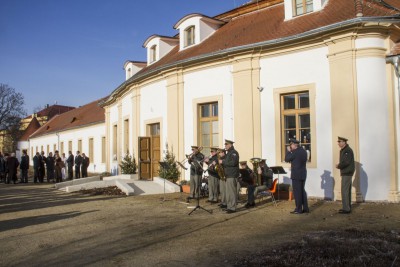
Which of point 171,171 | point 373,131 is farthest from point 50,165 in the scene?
point 373,131

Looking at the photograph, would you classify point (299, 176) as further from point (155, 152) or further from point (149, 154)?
point (149, 154)

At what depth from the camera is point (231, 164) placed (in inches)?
364

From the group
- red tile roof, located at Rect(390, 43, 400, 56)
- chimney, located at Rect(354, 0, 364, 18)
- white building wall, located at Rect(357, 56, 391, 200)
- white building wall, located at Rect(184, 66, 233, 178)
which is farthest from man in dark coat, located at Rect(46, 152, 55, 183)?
red tile roof, located at Rect(390, 43, 400, 56)

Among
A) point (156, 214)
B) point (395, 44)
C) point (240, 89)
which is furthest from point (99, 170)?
point (395, 44)

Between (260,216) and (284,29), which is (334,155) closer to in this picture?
(260,216)

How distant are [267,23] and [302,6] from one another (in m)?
1.40

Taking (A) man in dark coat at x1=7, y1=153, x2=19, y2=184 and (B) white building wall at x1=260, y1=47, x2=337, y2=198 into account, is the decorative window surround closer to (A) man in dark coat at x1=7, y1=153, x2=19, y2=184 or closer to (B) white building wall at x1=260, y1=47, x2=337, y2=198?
(B) white building wall at x1=260, y1=47, x2=337, y2=198

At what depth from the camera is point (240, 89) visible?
13094mm

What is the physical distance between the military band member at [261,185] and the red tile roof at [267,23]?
158 inches

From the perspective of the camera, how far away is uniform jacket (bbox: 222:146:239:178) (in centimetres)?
924

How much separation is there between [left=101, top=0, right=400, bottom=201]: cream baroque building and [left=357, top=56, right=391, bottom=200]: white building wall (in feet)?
0.09

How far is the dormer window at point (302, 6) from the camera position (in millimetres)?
13094

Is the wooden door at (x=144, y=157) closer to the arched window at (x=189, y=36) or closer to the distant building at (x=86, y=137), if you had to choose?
the arched window at (x=189, y=36)

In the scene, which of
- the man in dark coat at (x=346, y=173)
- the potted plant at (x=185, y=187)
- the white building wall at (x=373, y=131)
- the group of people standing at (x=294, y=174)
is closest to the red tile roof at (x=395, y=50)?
the white building wall at (x=373, y=131)
